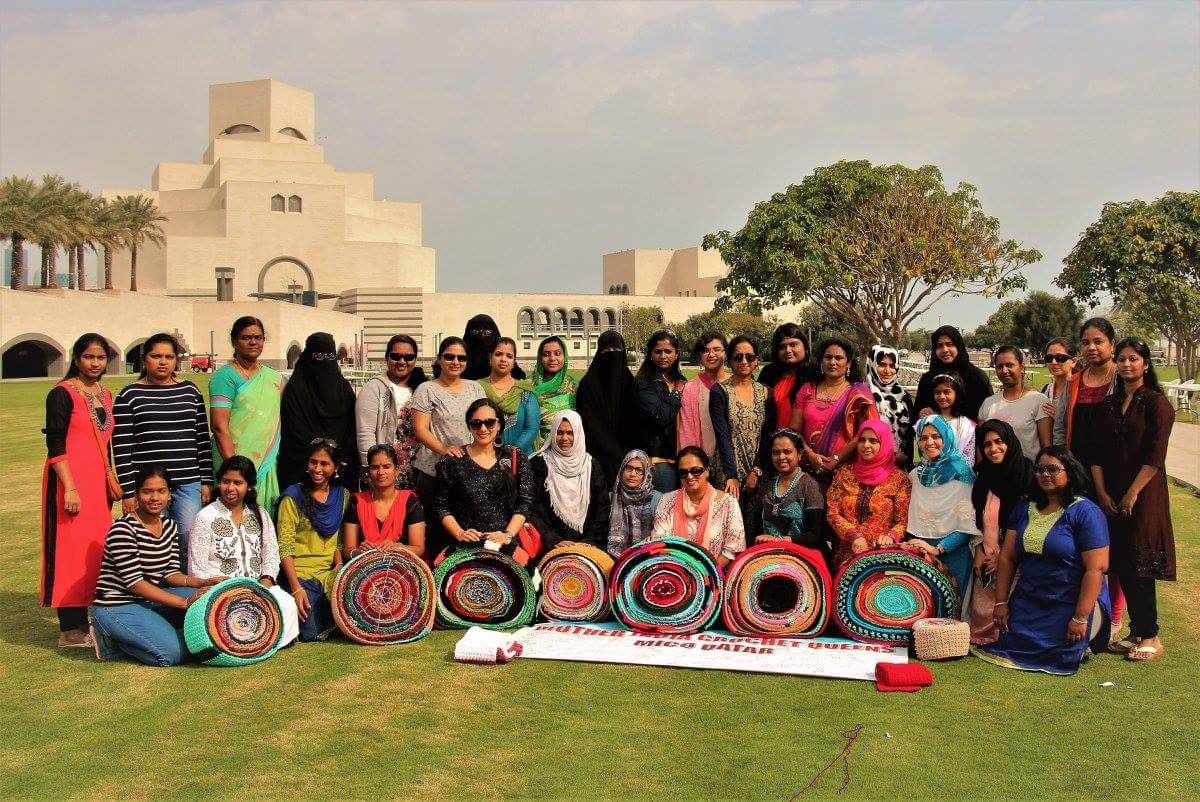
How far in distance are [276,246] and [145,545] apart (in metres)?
53.7

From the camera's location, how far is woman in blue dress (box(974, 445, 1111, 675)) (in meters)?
4.10

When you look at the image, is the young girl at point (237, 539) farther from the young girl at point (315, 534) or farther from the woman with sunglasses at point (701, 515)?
the woman with sunglasses at point (701, 515)

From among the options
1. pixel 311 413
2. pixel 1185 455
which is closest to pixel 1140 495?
pixel 311 413

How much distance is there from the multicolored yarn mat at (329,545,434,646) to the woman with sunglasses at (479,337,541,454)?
101 cm

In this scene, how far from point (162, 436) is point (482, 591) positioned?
1659mm

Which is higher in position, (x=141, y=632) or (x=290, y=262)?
(x=290, y=262)

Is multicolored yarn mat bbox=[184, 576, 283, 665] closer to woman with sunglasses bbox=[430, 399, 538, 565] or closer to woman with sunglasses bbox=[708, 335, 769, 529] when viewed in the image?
woman with sunglasses bbox=[430, 399, 538, 565]

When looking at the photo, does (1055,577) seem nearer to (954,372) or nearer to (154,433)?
(954,372)

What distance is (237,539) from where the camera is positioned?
4.51 m

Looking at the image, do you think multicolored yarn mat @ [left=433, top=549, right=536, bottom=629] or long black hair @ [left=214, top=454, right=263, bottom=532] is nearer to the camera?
long black hair @ [left=214, top=454, right=263, bottom=532]

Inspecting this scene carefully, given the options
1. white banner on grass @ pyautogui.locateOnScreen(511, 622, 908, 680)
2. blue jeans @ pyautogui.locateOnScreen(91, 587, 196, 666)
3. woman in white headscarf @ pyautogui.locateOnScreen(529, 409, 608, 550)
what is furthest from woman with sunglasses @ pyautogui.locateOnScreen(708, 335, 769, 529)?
blue jeans @ pyautogui.locateOnScreen(91, 587, 196, 666)

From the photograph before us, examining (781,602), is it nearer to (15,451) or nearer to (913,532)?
(913,532)

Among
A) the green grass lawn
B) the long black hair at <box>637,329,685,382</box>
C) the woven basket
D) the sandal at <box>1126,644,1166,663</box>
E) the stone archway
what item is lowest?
the green grass lawn

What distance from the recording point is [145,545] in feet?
14.2
